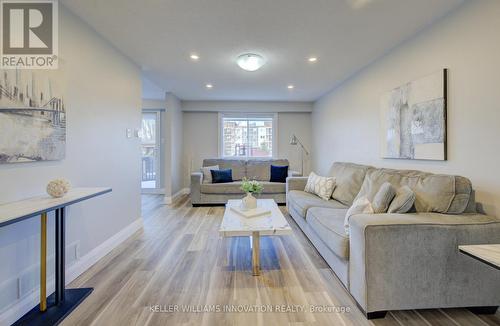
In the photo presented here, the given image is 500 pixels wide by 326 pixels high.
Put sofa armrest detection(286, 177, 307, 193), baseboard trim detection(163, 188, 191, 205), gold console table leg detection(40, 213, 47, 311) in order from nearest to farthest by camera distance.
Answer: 1. gold console table leg detection(40, 213, 47, 311)
2. sofa armrest detection(286, 177, 307, 193)
3. baseboard trim detection(163, 188, 191, 205)

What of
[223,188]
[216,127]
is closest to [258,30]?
[223,188]

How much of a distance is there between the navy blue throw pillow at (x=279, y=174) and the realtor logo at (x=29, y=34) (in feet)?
13.5

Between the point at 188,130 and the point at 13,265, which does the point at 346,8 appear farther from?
the point at 188,130

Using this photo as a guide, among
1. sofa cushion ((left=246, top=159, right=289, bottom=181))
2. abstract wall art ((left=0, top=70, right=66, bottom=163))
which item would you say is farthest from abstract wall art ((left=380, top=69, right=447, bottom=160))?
abstract wall art ((left=0, top=70, right=66, bottom=163))

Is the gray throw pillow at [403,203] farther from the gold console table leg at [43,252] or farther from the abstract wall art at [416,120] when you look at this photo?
the gold console table leg at [43,252]

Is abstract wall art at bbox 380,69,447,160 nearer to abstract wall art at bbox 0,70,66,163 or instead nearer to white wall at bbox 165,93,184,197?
abstract wall art at bbox 0,70,66,163

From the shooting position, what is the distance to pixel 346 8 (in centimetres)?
205

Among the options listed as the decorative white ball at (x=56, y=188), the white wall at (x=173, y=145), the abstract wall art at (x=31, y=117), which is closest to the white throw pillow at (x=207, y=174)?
the white wall at (x=173, y=145)

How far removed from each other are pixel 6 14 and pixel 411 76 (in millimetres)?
3651

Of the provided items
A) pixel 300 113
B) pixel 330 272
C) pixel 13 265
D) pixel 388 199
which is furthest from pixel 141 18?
pixel 300 113

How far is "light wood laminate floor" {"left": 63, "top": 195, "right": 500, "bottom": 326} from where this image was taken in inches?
63.8

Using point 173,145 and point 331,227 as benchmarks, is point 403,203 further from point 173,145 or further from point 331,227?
point 173,145

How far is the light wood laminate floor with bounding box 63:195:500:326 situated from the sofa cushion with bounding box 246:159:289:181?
2404 millimetres

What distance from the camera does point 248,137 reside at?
6281 mm
